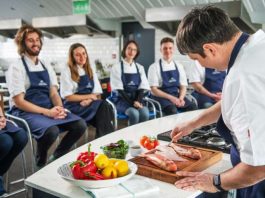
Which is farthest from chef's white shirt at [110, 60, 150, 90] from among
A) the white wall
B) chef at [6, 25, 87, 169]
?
the white wall

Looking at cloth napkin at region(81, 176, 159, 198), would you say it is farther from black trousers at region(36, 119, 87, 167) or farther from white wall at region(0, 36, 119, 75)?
white wall at region(0, 36, 119, 75)

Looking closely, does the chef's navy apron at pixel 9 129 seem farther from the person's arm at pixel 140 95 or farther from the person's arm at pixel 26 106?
the person's arm at pixel 140 95

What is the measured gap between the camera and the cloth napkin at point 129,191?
1.28m

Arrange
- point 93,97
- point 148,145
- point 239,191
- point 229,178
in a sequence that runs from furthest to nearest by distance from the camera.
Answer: point 93,97
point 148,145
point 239,191
point 229,178

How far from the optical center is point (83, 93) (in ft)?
12.9

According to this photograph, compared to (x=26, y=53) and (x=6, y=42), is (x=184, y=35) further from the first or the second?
A: (x=6, y=42)

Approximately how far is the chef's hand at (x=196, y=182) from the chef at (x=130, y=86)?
2.68 metres

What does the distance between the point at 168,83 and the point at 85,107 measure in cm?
130

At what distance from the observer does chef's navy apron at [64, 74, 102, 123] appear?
3738 millimetres

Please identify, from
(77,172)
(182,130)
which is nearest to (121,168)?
(77,172)

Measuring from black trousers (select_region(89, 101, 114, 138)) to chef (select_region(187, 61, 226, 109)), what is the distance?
4.12 feet

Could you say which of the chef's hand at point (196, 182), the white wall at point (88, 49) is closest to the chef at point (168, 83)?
the white wall at point (88, 49)

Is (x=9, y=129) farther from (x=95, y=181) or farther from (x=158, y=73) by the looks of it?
(x=158, y=73)

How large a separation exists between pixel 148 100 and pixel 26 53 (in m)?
1.69
